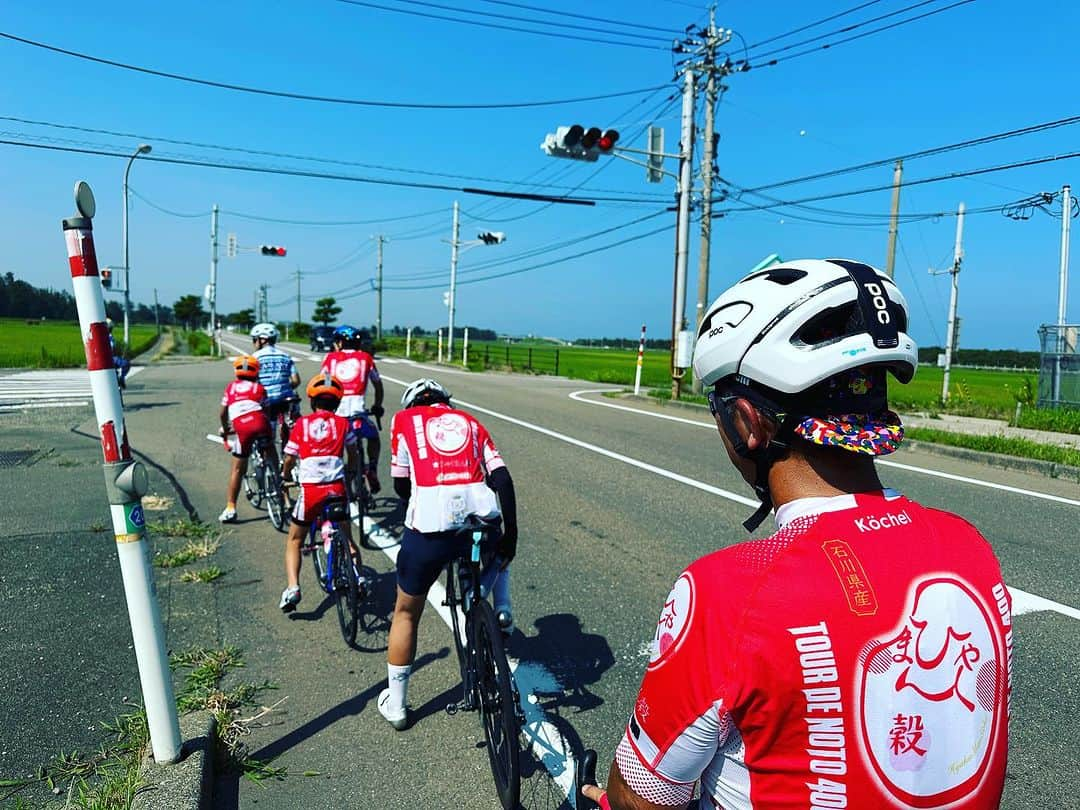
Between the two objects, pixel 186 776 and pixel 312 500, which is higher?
pixel 312 500

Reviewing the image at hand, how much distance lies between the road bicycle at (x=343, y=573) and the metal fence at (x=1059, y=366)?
16.1 meters

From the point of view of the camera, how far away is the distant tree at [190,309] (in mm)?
126125

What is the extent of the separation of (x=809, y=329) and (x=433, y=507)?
2436 mm

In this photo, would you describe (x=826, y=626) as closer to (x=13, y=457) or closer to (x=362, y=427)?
(x=362, y=427)

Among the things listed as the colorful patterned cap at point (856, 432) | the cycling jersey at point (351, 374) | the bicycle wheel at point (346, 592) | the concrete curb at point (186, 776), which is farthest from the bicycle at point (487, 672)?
the cycling jersey at point (351, 374)

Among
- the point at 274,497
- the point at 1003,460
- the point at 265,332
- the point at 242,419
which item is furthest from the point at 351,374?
the point at 1003,460

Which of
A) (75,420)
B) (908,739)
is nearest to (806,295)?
(908,739)

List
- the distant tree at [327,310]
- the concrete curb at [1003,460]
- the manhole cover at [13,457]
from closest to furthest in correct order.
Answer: the manhole cover at [13,457], the concrete curb at [1003,460], the distant tree at [327,310]

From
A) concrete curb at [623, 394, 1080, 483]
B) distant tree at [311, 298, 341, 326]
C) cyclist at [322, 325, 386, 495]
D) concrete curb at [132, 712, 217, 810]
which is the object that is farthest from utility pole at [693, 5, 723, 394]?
distant tree at [311, 298, 341, 326]

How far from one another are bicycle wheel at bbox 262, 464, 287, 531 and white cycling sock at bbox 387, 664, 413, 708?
152 inches

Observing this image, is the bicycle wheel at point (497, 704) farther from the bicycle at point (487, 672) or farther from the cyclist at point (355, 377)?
the cyclist at point (355, 377)

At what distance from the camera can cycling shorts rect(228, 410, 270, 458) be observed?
7352mm

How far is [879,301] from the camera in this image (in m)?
1.43

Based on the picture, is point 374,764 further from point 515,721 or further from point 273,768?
point 515,721
